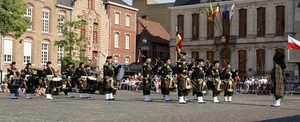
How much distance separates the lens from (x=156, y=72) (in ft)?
71.3

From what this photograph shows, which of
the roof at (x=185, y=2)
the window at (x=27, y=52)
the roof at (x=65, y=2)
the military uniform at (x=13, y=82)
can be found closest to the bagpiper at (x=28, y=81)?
the military uniform at (x=13, y=82)

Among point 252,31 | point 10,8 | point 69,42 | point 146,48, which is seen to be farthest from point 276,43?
point 10,8

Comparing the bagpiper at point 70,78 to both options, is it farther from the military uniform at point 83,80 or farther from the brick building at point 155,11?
the brick building at point 155,11

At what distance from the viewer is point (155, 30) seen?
68000 mm

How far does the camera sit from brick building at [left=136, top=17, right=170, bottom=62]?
6394 cm

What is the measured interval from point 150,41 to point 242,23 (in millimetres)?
15040

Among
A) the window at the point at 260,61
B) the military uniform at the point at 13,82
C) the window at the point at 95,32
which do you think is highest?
the window at the point at 95,32

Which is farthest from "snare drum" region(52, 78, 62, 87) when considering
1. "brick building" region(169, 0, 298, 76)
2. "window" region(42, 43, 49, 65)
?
"brick building" region(169, 0, 298, 76)

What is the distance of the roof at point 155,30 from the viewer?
6569 centimetres

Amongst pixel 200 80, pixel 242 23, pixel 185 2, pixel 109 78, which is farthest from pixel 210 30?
pixel 200 80

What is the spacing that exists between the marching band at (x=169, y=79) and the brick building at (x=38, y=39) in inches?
804

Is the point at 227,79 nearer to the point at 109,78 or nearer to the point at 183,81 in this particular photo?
the point at 183,81

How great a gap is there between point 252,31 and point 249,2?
310cm

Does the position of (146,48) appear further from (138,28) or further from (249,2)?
(249,2)
